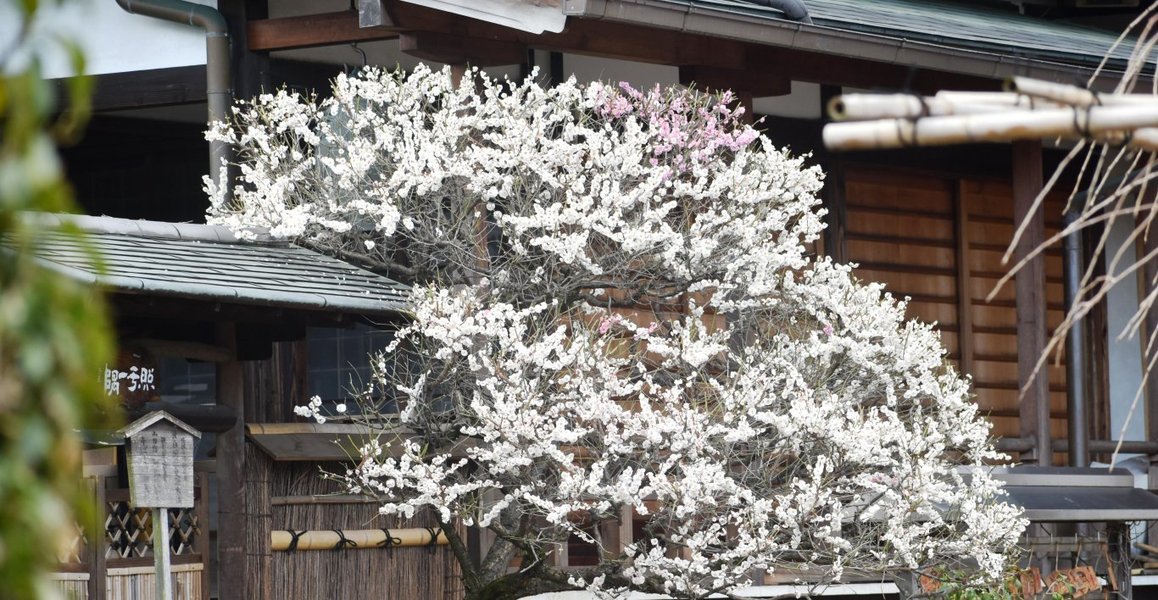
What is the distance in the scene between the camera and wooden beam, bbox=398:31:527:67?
30.6 ft

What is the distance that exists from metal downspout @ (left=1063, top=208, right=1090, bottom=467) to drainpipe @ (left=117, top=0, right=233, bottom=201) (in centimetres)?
677

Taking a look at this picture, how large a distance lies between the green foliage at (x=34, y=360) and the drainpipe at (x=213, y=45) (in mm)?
7994

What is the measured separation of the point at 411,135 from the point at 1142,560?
23.7 feet

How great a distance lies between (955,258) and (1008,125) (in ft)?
34.7

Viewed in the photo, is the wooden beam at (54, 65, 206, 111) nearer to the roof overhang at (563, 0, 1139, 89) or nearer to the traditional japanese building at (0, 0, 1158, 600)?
the traditional japanese building at (0, 0, 1158, 600)

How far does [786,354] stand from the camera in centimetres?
894

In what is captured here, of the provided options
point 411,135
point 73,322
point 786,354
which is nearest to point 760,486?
point 786,354

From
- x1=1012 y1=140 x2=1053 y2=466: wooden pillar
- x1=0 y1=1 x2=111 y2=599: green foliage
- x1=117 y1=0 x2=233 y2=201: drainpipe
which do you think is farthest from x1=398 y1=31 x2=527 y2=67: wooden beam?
x1=0 y1=1 x2=111 y2=599: green foliage

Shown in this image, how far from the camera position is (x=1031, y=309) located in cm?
1180

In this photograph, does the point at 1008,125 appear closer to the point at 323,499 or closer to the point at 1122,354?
the point at 323,499

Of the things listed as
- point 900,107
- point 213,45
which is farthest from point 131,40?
point 900,107

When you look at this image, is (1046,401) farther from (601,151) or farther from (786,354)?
(601,151)

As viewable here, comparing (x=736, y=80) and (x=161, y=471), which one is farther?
(x=736, y=80)

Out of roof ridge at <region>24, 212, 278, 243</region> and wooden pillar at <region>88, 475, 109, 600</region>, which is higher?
roof ridge at <region>24, 212, 278, 243</region>
